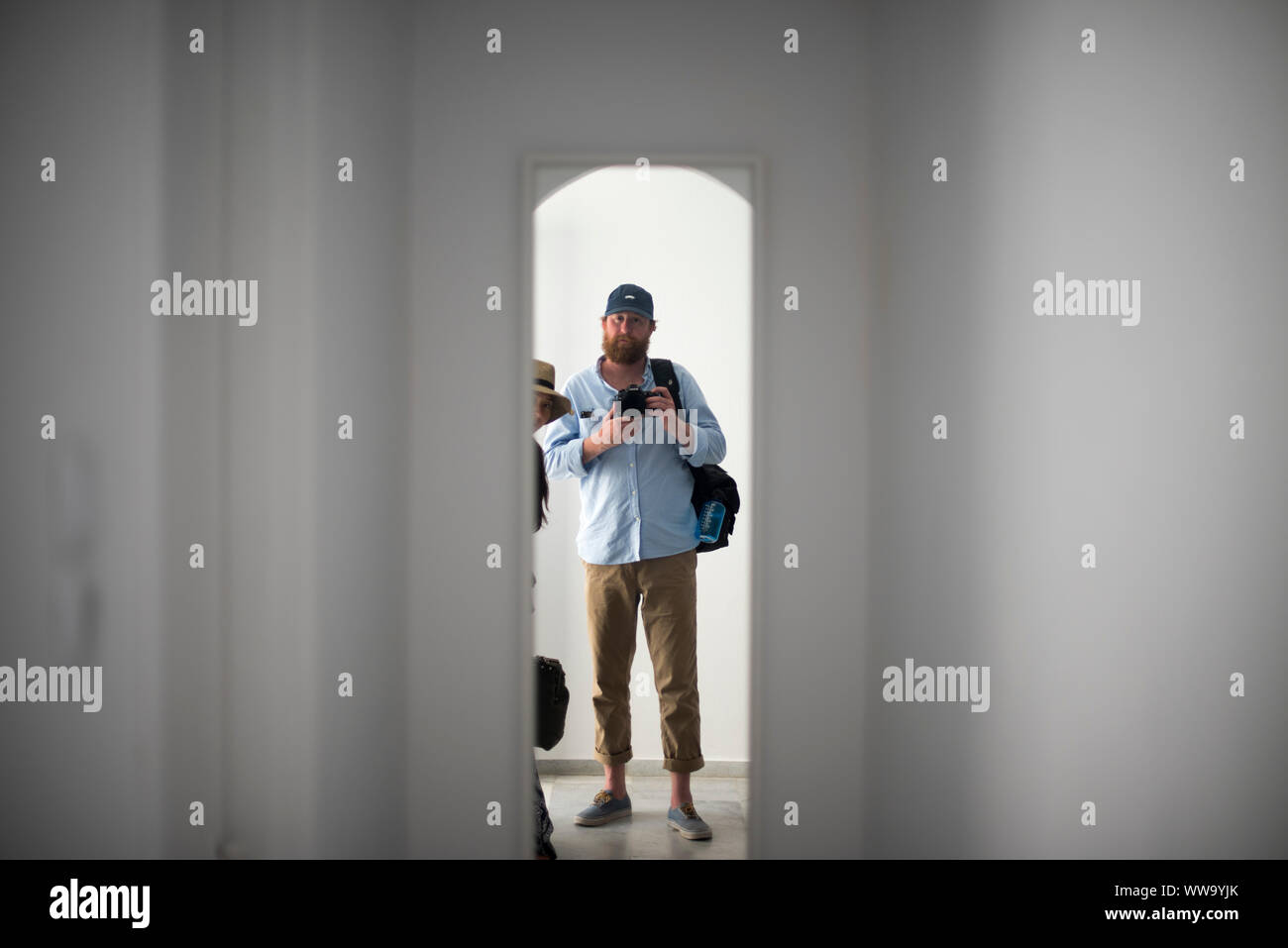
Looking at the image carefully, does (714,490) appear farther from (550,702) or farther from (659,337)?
(659,337)

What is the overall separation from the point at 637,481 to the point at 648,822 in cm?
103

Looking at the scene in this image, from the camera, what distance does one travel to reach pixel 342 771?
1711 mm

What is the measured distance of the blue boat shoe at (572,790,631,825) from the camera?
89.9 inches

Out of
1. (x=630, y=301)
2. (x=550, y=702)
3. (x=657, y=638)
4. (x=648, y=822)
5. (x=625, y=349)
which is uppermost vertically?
(x=630, y=301)

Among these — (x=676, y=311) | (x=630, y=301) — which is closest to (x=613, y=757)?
(x=630, y=301)

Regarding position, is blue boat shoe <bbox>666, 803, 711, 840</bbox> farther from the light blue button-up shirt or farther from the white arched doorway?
the light blue button-up shirt

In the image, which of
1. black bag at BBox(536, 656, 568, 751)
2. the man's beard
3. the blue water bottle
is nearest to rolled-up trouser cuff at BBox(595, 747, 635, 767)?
black bag at BBox(536, 656, 568, 751)

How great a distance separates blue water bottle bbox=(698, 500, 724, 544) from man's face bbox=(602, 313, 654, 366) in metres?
0.49

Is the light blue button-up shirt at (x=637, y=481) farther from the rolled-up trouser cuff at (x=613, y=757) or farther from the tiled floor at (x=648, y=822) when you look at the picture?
the tiled floor at (x=648, y=822)

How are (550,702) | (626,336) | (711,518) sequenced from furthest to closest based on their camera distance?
1. (626,336)
2. (711,518)
3. (550,702)

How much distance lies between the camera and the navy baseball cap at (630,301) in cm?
223

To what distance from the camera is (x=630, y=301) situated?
2227 mm

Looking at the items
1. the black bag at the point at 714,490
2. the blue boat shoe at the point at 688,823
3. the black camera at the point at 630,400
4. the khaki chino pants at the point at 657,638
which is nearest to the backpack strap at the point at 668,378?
the black bag at the point at 714,490
